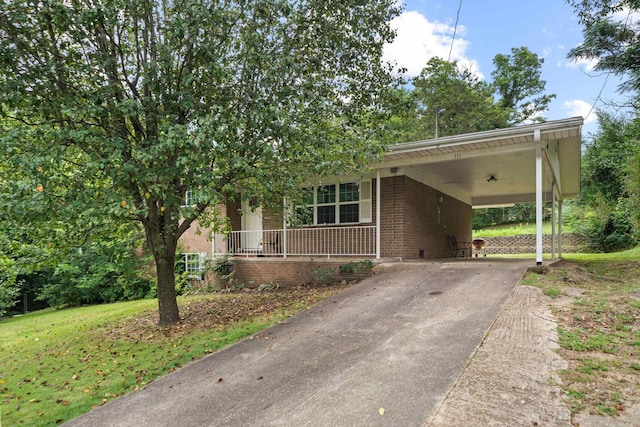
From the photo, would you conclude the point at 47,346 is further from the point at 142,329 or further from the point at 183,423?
the point at 183,423

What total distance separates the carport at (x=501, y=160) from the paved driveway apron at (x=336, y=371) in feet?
11.0

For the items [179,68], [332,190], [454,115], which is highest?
[454,115]

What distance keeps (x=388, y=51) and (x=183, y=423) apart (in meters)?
7.94

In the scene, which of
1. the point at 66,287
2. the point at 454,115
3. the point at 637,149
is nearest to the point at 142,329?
the point at 66,287

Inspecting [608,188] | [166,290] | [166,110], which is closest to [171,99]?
[166,110]

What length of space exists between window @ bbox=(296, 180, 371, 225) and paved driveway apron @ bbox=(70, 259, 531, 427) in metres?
4.71

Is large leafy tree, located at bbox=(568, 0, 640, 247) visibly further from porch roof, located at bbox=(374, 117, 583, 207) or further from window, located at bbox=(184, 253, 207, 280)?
window, located at bbox=(184, 253, 207, 280)

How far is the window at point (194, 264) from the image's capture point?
1230cm

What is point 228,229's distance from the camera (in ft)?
26.9

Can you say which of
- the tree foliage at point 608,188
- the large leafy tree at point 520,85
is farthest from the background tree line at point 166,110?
the large leafy tree at point 520,85

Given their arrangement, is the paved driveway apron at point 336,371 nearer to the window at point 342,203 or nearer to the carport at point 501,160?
the carport at point 501,160

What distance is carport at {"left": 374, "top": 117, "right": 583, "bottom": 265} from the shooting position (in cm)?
823

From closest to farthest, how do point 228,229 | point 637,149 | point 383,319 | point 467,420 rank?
1. point 467,420
2. point 383,319
3. point 228,229
4. point 637,149

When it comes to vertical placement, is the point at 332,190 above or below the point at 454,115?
below
